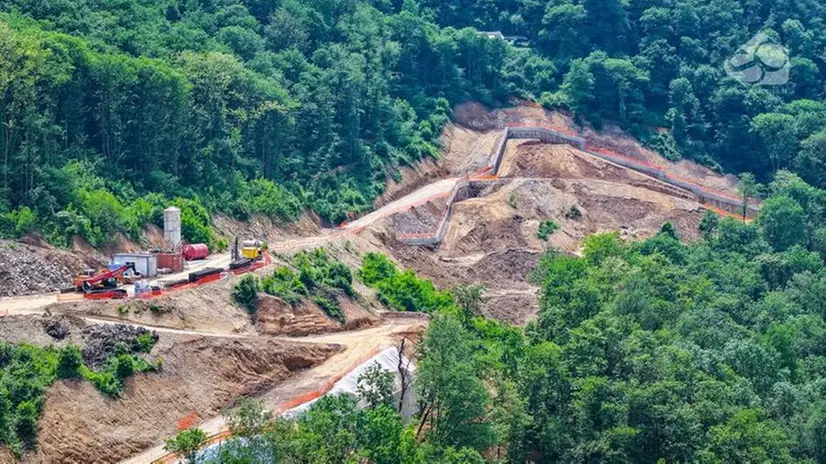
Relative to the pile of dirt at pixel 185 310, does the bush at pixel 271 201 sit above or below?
below

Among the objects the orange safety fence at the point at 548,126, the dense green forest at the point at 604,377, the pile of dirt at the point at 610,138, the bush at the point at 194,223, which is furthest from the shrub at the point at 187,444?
the pile of dirt at the point at 610,138

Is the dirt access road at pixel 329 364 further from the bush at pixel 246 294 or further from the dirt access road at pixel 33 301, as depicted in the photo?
the dirt access road at pixel 33 301

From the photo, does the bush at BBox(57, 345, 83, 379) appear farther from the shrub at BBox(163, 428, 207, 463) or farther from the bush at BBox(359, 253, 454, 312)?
the bush at BBox(359, 253, 454, 312)

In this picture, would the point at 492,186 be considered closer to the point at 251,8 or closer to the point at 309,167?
the point at 309,167

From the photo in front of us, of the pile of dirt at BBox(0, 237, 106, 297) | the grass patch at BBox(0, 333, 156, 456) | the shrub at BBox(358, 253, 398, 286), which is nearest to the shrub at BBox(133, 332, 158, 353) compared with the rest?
the grass patch at BBox(0, 333, 156, 456)

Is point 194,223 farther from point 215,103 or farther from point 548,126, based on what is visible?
point 548,126

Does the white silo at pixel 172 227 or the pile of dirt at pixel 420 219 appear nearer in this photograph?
the white silo at pixel 172 227
